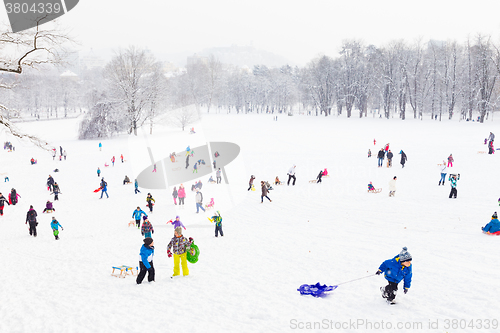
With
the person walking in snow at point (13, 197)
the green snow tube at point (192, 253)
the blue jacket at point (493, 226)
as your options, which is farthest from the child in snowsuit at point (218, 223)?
the person walking in snow at point (13, 197)

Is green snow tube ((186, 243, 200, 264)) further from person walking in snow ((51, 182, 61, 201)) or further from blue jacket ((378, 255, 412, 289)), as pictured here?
person walking in snow ((51, 182, 61, 201))

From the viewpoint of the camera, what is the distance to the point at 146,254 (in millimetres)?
7664

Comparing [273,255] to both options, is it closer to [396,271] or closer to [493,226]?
[396,271]

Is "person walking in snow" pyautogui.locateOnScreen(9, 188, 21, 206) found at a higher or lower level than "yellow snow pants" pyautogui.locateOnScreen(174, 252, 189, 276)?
lower

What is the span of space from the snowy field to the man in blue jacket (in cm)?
29

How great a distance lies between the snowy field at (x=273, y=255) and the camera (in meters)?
6.21

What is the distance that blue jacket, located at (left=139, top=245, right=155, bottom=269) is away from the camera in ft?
24.9

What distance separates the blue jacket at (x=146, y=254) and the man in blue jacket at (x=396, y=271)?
5.09m

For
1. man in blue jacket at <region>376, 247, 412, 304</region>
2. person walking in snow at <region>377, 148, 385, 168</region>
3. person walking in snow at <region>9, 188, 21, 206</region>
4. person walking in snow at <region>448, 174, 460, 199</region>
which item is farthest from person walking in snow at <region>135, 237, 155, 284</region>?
person walking in snow at <region>377, 148, 385, 168</region>

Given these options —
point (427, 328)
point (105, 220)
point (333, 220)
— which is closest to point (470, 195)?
point (333, 220)

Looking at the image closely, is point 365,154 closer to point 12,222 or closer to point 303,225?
point 303,225

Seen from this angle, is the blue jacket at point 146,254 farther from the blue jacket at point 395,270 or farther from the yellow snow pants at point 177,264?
the blue jacket at point 395,270

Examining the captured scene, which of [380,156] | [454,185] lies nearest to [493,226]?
[454,185]

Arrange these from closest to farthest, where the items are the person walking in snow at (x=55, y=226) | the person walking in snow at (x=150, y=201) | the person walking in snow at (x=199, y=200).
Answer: the person walking in snow at (x=55, y=226) → the person walking in snow at (x=199, y=200) → the person walking in snow at (x=150, y=201)
